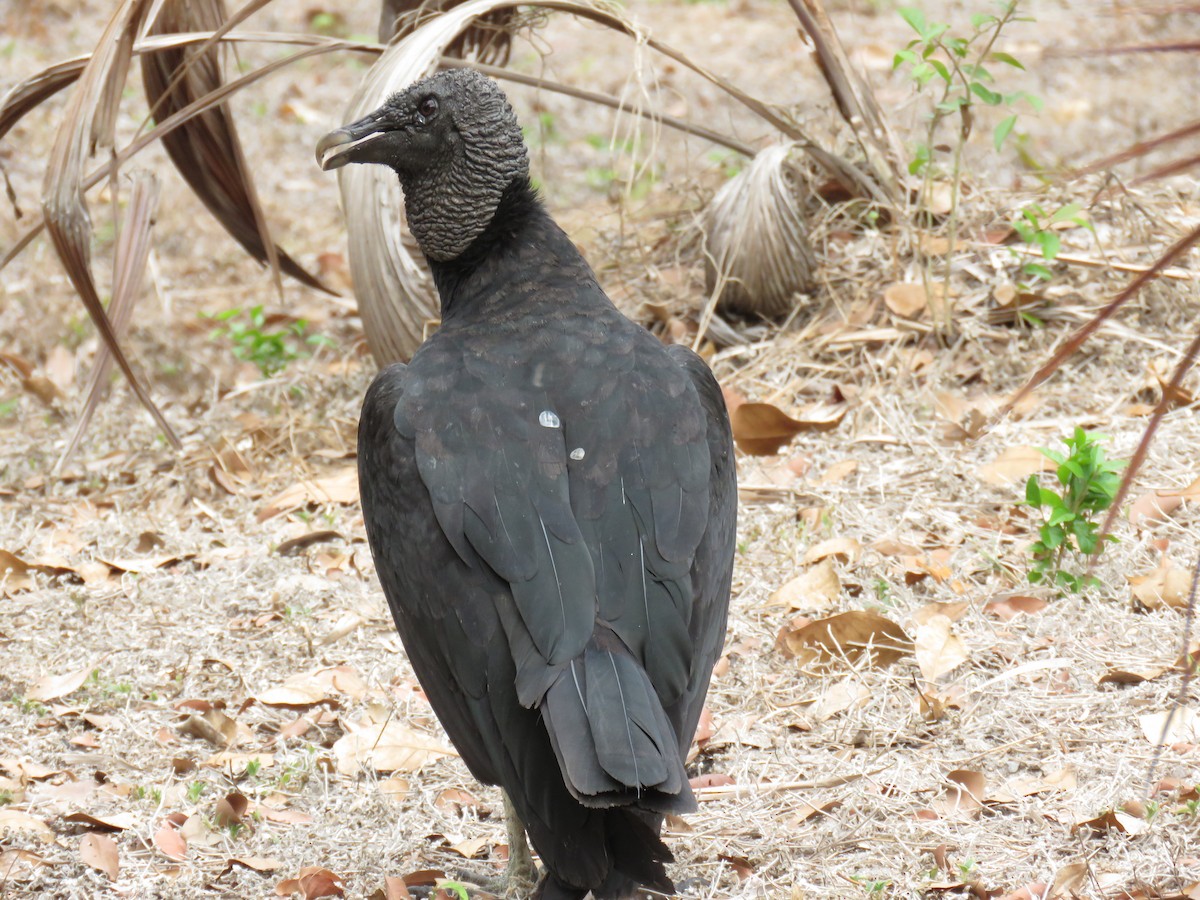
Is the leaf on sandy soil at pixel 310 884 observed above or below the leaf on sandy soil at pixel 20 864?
below

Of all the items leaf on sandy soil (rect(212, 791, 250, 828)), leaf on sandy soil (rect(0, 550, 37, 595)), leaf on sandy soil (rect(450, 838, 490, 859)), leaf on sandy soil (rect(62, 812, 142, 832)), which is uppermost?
leaf on sandy soil (rect(0, 550, 37, 595))

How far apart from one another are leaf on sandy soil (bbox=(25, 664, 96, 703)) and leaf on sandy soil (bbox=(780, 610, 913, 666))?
2.06 meters

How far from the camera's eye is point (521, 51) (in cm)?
959

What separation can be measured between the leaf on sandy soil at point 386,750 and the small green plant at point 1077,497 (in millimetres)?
1772

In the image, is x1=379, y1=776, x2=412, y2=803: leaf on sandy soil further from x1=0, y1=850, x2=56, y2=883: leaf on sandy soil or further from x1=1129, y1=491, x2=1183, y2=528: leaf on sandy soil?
x1=1129, y1=491, x2=1183, y2=528: leaf on sandy soil

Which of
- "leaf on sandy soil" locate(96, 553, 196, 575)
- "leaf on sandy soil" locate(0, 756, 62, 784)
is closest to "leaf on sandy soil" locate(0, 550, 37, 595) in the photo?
"leaf on sandy soil" locate(96, 553, 196, 575)

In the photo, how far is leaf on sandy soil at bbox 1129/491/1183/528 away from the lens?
4.06 metres

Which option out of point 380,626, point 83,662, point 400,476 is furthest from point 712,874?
point 83,662

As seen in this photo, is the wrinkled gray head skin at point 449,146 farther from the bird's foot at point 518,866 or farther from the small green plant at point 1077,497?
the small green plant at point 1077,497

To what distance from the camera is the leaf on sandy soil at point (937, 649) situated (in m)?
3.48

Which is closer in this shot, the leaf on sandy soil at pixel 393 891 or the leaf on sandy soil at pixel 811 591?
the leaf on sandy soil at pixel 393 891

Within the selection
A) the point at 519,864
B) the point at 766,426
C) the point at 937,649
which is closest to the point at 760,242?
the point at 766,426

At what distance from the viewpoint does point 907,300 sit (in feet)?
17.2

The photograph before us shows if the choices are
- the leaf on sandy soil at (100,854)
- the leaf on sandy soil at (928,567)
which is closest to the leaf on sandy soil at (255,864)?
the leaf on sandy soil at (100,854)
